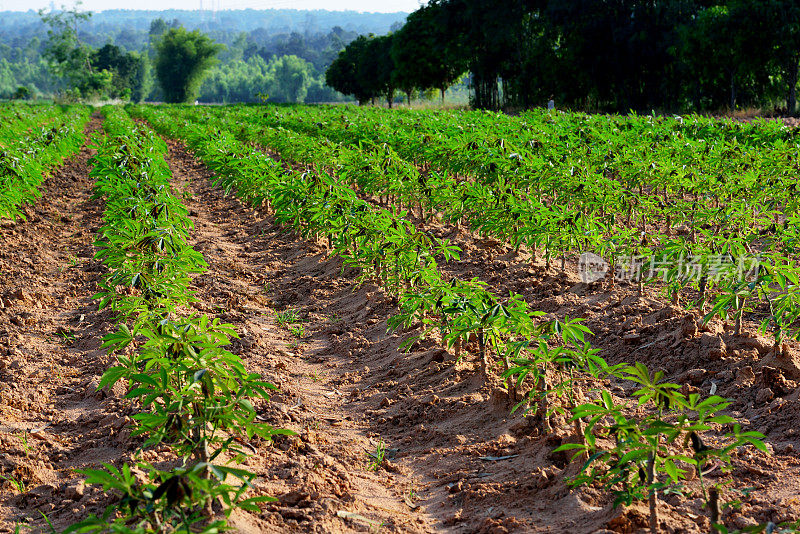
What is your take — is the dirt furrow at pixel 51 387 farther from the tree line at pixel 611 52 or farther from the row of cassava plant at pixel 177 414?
the tree line at pixel 611 52

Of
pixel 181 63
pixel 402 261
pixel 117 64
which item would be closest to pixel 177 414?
pixel 402 261

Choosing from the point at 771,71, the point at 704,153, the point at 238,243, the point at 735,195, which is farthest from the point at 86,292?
the point at 771,71

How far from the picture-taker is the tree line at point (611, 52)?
24172 millimetres

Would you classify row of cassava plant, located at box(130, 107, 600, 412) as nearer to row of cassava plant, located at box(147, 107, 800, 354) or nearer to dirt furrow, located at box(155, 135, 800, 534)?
dirt furrow, located at box(155, 135, 800, 534)

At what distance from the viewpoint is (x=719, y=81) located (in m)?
29.0

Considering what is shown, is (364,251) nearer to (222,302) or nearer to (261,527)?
(222,302)

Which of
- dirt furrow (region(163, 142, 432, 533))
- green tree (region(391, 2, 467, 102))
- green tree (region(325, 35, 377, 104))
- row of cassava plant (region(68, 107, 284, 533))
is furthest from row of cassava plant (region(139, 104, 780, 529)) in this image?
green tree (region(325, 35, 377, 104))

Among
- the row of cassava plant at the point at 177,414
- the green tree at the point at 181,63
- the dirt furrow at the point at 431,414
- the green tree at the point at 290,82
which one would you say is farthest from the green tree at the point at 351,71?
the green tree at the point at 290,82

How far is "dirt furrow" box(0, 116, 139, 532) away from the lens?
10.9 ft

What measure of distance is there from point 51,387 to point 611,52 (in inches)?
1238

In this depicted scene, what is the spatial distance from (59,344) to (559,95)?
3335cm

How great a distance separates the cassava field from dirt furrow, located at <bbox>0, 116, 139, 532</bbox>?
0.02 metres

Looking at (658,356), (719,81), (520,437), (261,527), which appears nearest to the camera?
(261,527)

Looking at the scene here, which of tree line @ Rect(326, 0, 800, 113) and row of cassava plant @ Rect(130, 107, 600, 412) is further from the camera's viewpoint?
tree line @ Rect(326, 0, 800, 113)
